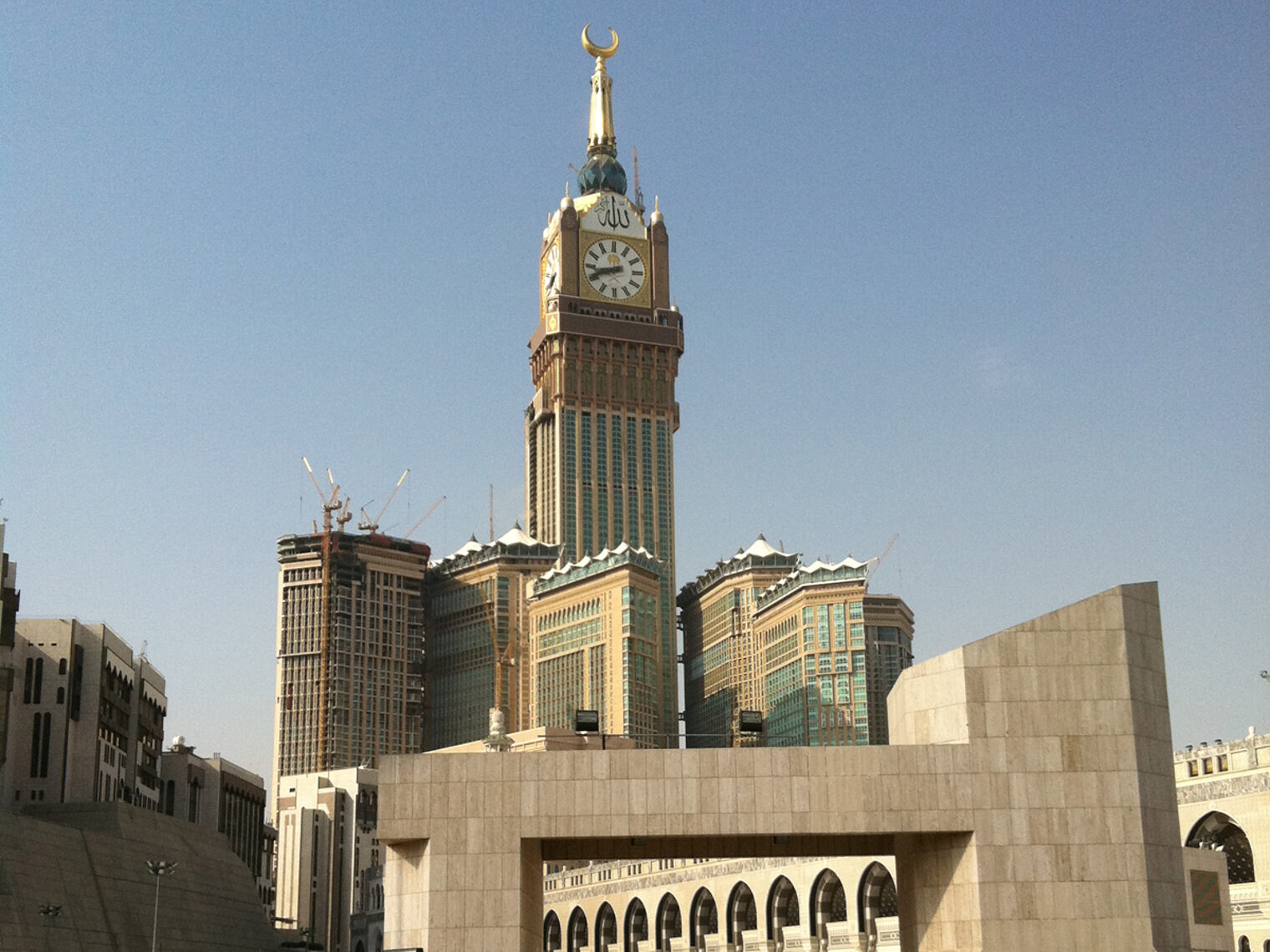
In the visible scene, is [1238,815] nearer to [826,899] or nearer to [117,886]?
[826,899]

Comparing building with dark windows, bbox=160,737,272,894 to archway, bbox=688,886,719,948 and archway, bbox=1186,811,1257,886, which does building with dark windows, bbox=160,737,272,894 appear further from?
archway, bbox=1186,811,1257,886

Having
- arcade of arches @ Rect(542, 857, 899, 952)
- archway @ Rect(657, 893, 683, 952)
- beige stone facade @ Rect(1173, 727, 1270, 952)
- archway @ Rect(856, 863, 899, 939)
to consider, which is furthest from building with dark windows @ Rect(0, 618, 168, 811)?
beige stone facade @ Rect(1173, 727, 1270, 952)

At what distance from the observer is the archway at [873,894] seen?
107500 mm

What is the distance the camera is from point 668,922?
136 meters

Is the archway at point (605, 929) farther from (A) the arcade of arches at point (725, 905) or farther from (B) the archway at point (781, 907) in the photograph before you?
(B) the archway at point (781, 907)

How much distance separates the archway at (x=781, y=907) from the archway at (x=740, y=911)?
15.1ft

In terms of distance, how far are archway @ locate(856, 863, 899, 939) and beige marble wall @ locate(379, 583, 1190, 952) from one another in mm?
63855

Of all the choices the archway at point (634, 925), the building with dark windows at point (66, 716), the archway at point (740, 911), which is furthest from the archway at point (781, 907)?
the building with dark windows at point (66, 716)

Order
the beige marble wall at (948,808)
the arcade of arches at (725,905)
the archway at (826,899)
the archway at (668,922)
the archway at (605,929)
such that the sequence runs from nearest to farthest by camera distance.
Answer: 1. the beige marble wall at (948,808)
2. the arcade of arches at (725,905)
3. the archway at (826,899)
4. the archway at (668,922)
5. the archway at (605,929)

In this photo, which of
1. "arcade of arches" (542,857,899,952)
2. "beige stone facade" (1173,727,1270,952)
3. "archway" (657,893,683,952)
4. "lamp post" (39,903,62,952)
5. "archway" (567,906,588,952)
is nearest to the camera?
"lamp post" (39,903,62,952)

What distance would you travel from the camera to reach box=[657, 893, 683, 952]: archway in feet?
444

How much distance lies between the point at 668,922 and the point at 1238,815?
50.7 metres

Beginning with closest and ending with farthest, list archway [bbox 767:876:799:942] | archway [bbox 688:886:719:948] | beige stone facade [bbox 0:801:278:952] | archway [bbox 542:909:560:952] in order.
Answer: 1. beige stone facade [bbox 0:801:278:952]
2. archway [bbox 767:876:799:942]
3. archway [bbox 688:886:719:948]
4. archway [bbox 542:909:560:952]

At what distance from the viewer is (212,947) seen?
113 metres
